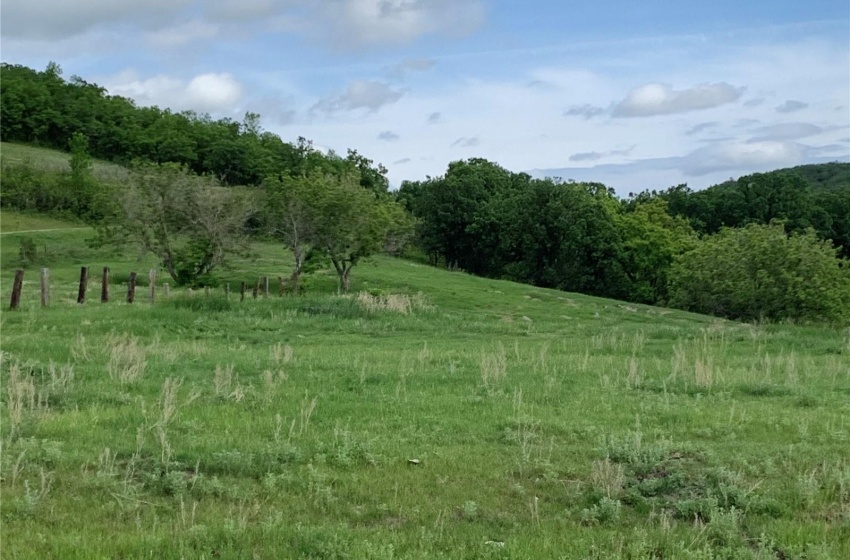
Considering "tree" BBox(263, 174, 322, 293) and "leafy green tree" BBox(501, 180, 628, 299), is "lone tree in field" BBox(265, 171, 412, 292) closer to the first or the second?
"tree" BBox(263, 174, 322, 293)

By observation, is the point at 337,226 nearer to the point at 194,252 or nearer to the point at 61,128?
the point at 194,252

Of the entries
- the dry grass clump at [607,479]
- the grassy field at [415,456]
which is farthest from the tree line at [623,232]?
the dry grass clump at [607,479]

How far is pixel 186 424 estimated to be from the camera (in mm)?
7977

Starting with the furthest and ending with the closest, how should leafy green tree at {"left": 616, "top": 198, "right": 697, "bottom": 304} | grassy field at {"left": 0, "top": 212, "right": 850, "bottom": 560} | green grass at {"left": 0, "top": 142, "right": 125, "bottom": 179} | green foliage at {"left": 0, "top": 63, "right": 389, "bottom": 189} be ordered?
green foliage at {"left": 0, "top": 63, "right": 389, "bottom": 189}
green grass at {"left": 0, "top": 142, "right": 125, "bottom": 179}
leafy green tree at {"left": 616, "top": 198, "right": 697, "bottom": 304}
grassy field at {"left": 0, "top": 212, "right": 850, "bottom": 560}

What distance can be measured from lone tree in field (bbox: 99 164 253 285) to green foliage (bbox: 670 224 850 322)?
87.5 feet

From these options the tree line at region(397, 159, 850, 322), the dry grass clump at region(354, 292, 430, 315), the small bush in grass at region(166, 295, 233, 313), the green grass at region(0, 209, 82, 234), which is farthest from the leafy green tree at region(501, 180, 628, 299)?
the small bush in grass at region(166, 295, 233, 313)

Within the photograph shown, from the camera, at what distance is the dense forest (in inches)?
1538

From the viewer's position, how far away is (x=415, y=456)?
724 cm

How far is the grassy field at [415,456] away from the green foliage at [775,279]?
23.0 meters

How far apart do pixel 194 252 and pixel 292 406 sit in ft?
99.8

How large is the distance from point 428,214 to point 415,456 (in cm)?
7086

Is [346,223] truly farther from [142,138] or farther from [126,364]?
[142,138]

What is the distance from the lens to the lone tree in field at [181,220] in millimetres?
38750

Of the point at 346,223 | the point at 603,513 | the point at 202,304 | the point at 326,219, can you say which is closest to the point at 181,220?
the point at 326,219
